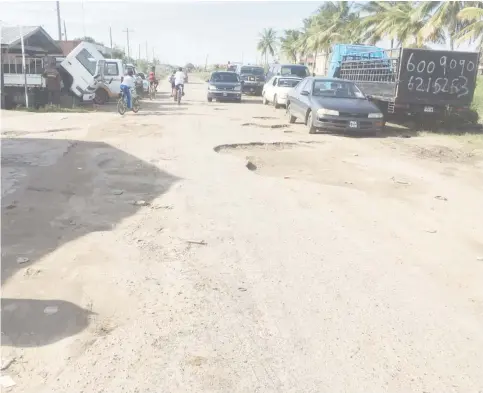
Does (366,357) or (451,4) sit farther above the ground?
(451,4)

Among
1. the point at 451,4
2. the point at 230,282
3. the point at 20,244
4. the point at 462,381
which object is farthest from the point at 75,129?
the point at 451,4

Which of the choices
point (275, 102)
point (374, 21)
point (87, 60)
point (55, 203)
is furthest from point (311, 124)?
point (374, 21)

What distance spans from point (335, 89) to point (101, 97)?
11.9 meters

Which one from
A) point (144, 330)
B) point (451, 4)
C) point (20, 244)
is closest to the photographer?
point (144, 330)

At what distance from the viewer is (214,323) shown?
11.4 feet

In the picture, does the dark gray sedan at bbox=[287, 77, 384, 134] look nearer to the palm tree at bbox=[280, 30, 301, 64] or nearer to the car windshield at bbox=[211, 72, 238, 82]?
the car windshield at bbox=[211, 72, 238, 82]

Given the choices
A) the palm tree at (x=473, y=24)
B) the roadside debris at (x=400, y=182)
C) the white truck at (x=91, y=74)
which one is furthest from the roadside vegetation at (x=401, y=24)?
the white truck at (x=91, y=74)

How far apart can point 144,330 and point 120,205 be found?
125 inches

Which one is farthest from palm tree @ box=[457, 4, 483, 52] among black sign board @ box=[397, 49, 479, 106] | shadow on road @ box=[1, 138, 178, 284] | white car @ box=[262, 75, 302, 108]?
shadow on road @ box=[1, 138, 178, 284]

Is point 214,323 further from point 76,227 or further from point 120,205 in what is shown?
point 120,205

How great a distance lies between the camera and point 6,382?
2818 mm

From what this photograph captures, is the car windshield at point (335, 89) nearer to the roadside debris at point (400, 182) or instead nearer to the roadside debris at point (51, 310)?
the roadside debris at point (400, 182)

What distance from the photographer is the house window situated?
21047mm

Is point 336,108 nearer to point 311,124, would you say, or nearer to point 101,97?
point 311,124
